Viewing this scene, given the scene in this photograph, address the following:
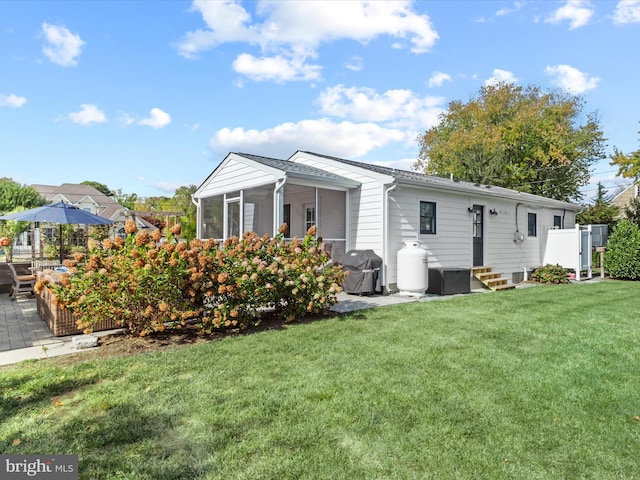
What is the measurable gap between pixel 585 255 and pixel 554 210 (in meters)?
2.10

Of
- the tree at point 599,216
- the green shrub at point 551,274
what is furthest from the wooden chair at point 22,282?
the tree at point 599,216

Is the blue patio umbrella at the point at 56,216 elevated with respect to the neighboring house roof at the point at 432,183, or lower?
lower

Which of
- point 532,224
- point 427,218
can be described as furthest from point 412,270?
point 532,224

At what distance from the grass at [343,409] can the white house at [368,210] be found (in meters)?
4.28

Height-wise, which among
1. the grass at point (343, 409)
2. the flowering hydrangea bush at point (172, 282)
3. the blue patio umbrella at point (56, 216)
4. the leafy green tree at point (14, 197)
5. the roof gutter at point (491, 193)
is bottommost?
the grass at point (343, 409)

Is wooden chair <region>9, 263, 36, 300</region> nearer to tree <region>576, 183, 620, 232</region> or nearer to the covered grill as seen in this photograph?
the covered grill

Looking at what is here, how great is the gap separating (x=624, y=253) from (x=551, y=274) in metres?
3.06

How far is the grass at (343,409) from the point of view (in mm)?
2074

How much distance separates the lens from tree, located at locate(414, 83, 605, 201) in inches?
913

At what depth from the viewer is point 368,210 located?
28.9 feet

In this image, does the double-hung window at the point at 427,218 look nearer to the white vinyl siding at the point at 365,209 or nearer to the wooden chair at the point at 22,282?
the white vinyl siding at the point at 365,209

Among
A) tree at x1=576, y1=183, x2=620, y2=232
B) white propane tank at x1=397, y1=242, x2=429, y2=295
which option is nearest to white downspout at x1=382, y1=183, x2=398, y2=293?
white propane tank at x1=397, y1=242, x2=429, y2=295

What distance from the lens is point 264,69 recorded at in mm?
11438

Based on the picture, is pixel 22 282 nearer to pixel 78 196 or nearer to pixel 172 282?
pixel 172 282
